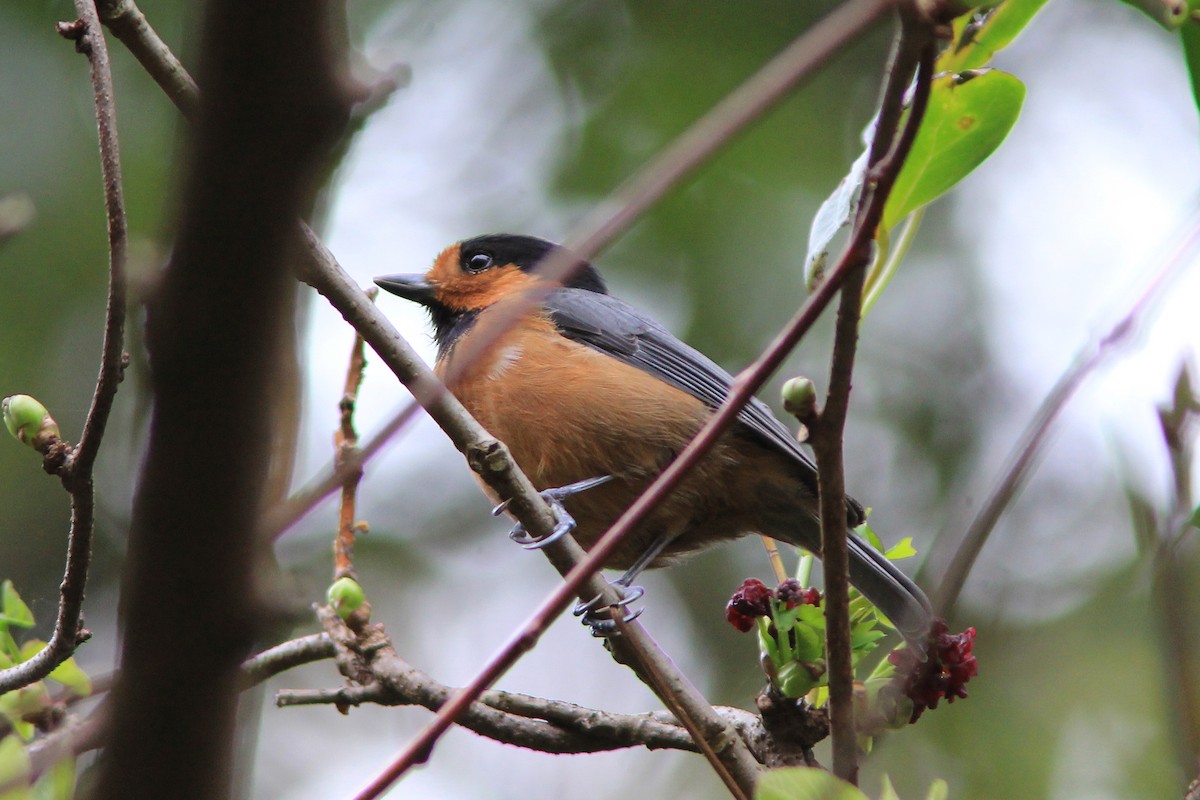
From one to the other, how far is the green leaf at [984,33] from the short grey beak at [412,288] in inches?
129

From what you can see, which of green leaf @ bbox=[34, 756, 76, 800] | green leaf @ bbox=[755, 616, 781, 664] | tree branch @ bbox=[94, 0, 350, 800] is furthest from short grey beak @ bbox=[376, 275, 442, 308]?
tree branch @ bbox=[94, 0, 350, 800]

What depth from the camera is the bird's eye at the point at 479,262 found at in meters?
5.33

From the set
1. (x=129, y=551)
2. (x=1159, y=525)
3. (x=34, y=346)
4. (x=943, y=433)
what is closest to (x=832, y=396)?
(x=1159, y=525)

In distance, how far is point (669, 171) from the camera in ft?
4.56

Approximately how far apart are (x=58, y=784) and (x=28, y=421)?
0.78 m

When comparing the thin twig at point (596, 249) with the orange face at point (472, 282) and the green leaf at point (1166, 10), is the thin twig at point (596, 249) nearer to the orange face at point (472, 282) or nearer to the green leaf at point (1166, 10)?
the green leaf at point (1166, 10)

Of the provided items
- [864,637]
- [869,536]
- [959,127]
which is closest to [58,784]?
[864,637]

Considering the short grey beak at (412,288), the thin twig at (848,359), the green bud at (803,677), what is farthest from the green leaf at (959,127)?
the short grey beak at (412,288)

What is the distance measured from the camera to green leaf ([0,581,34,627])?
107 inches

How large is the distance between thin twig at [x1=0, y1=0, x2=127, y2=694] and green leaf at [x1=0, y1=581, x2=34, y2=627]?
A: 11 centimetres

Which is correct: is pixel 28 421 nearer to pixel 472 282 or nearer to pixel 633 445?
pixel 633 445

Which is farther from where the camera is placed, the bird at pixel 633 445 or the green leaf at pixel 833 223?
the bird at pixel 633 445

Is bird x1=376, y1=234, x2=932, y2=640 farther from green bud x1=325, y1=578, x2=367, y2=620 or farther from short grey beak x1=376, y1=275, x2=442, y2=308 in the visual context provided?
green bud x1=325, y1=578, x2=367, y2=620

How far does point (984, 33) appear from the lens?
7.13ft
